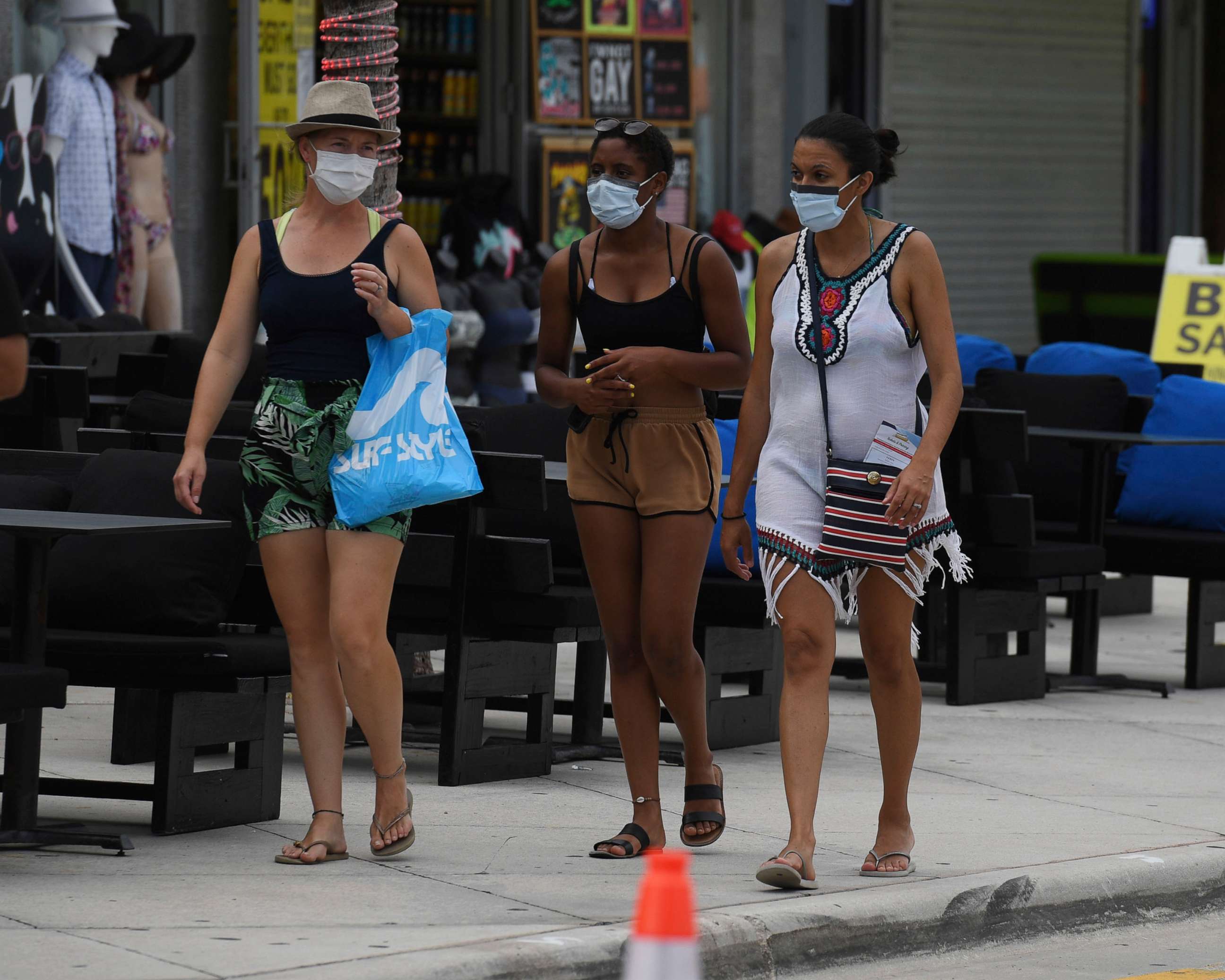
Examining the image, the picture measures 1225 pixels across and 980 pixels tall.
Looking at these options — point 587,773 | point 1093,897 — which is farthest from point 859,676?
point 1093,897

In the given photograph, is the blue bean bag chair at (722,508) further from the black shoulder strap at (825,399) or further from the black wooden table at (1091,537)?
the black shoulder strap at (825,399)

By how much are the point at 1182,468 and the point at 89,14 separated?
7086 mm

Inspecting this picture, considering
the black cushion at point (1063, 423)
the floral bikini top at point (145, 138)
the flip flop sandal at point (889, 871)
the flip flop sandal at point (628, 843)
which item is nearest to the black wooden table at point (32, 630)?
the flip flop sandal at point (628, 843)

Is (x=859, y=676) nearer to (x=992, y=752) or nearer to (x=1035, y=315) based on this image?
(x=992, y=752)

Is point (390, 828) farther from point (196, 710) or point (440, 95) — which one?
point (440, 95)

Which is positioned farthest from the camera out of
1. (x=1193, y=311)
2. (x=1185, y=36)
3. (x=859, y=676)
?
(x=1185, y=36)

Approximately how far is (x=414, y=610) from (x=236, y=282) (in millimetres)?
1836

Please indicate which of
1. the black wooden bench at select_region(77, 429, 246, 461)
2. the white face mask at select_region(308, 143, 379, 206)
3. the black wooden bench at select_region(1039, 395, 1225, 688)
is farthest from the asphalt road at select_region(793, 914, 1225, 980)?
the black wooden bench at select_region(1039, 395, 1225, 688)

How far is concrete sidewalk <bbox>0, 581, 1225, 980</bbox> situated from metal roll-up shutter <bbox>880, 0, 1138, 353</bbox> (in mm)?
13109

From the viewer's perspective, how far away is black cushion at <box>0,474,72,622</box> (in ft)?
22.6

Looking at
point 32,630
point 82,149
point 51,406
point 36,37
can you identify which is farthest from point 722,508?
point 36,37

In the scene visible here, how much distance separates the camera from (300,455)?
5.96m

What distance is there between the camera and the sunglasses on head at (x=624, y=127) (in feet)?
20.0

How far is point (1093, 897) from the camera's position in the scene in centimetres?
617
